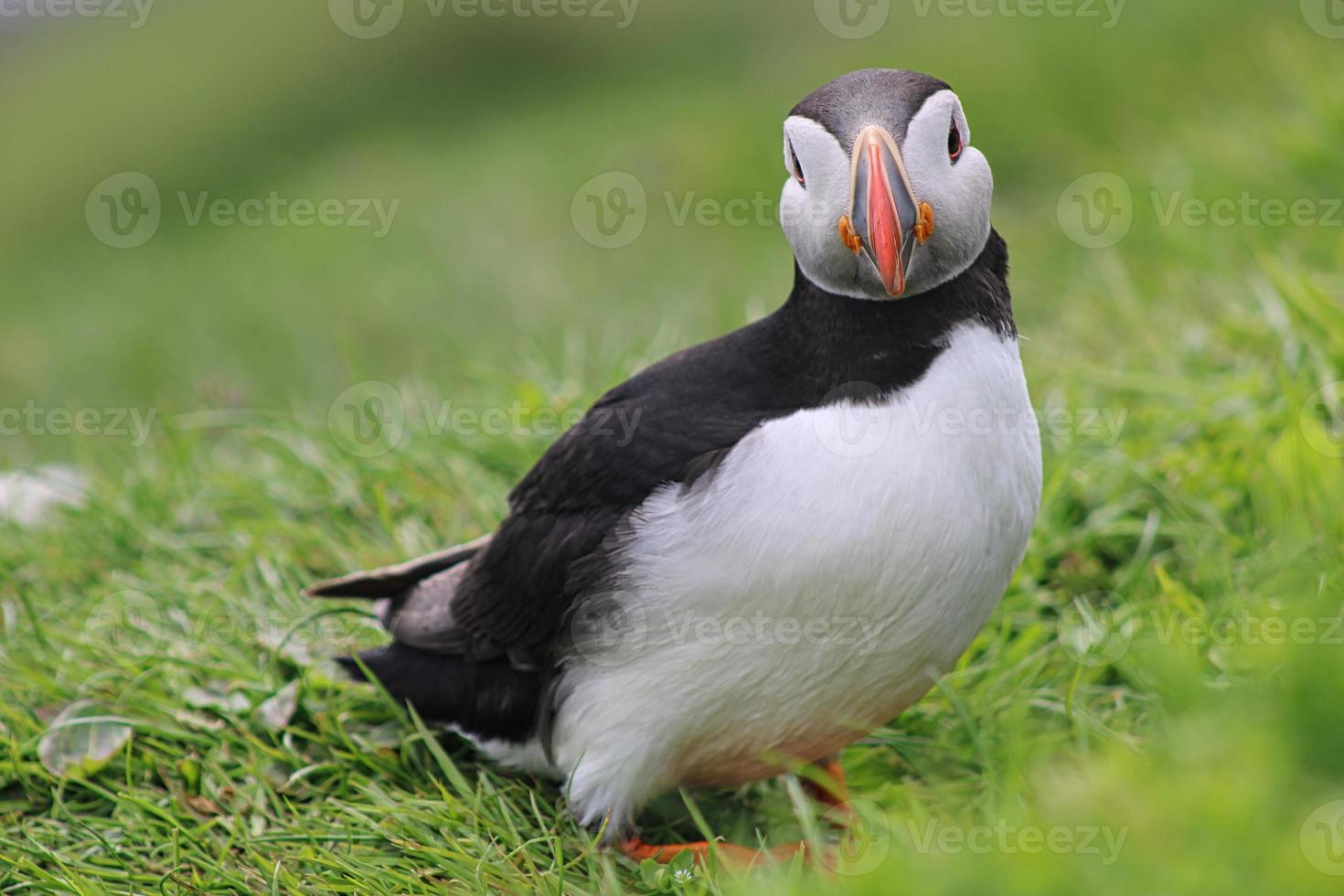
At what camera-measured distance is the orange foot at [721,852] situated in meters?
2.89

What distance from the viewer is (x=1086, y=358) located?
17.0ft

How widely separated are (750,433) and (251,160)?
1247 centimetres

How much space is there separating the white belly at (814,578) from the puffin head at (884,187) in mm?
241

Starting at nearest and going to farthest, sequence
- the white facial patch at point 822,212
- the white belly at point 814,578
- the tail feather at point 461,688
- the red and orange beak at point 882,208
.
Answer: the red and orange beak at point 882,208 < the white facial patch at point 822,212 < the white belly at point 814,578 < the tail feather at point 461,688

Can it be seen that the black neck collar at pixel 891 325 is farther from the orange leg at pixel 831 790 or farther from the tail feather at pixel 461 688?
the tail feather at pixel 461 688

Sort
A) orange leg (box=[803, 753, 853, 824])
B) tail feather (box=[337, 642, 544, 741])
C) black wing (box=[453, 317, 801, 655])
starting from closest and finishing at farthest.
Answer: black wing (box=[453, 317, 801, 655]) < orange leg (box=[803, 753, 853, 824]) < tail feather (box=[337, 642, 544, 741])

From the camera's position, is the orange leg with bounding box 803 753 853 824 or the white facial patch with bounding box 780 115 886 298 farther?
the orange leg with bounding box 803 753 853 824

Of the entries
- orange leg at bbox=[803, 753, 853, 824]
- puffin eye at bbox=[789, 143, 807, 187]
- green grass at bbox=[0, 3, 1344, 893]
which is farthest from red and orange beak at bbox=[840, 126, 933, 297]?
orange leg at bbox=[803, 753, 853, 824]

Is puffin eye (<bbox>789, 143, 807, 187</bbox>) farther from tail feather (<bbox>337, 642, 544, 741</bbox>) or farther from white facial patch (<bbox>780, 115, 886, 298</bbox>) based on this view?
tail feather (<bbox>337, 642, 544, 741</bbox>)

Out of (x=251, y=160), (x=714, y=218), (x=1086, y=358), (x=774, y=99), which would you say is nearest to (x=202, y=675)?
(x=1086, y=358)

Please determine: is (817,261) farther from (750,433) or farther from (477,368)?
(477,368)

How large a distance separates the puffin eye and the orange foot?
1.35 m

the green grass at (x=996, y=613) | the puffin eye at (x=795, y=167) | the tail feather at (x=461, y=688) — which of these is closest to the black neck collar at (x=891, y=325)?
the puffin eye at (x=795, y=167)

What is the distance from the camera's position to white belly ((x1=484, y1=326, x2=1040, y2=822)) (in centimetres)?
279
